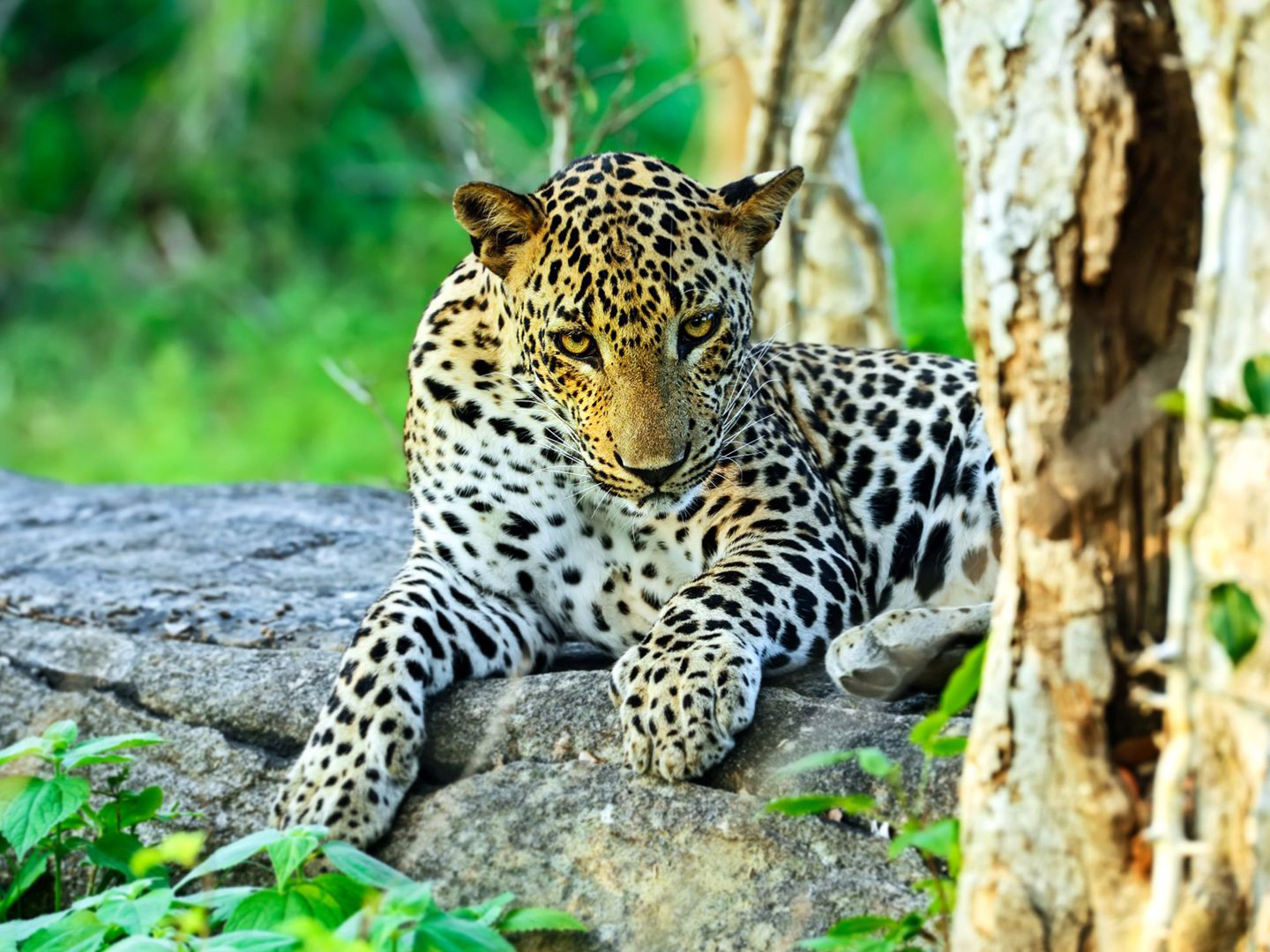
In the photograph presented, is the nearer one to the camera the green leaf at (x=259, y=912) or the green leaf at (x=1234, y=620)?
the green leaf at (x=1234, y=620)

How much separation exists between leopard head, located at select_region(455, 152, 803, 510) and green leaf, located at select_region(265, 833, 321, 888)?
1.76 m

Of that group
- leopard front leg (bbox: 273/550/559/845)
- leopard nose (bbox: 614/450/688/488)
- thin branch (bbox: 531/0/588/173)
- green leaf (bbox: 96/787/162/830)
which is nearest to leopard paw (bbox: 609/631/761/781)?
leopard nose (bbox: 614/450/688/488)

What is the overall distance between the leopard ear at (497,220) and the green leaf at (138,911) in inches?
95.4

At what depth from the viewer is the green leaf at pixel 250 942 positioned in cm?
357

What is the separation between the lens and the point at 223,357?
63.8ft

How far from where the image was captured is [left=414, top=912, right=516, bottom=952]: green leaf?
3592 millimetres

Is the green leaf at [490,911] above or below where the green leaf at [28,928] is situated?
above

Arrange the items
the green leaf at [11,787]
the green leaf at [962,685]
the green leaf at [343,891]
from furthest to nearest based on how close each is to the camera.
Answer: the green leaf at [11,787] < the green leaf at [343,891] < the green leaf at [962,685]

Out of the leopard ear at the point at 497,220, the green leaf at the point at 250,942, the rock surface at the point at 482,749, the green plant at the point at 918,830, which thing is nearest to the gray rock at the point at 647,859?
the rock surface at the point at 482,749

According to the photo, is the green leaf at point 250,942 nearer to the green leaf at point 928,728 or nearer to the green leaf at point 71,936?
the green leaf at point 71,936

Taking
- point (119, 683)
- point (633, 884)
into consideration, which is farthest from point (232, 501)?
point (633, 884)

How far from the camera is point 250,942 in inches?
143

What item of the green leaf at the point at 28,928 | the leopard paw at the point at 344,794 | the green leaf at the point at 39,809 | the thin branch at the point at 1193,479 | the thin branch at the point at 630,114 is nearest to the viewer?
the thin branch at the point at 1193,479

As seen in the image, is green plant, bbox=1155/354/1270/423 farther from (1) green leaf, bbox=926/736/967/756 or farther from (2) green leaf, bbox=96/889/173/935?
(2) green leaf, bbox=96/889/173/935
